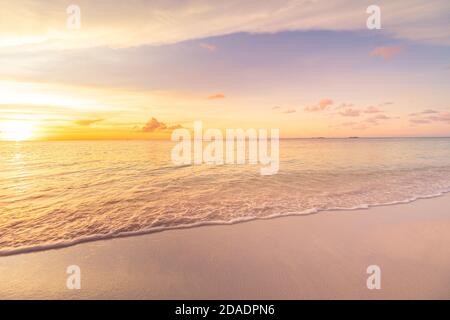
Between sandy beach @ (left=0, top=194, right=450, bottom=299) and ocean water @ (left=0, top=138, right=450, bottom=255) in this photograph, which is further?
ocean water @ (left=0, top=138, right=450, bottom=255)

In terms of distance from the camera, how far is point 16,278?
442cm

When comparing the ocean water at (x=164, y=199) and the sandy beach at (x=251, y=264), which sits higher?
the ocean water at (x=164, y=199)

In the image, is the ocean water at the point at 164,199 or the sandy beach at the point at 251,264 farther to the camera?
the ocean water at the point at 164,199

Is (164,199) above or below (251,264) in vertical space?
above

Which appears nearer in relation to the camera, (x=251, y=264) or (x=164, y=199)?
(x=251, y=264)

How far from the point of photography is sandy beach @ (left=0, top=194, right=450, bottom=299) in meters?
4.09

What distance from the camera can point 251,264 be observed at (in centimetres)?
485

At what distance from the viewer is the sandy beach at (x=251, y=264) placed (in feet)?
13.4

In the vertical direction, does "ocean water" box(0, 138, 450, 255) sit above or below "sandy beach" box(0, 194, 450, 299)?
above
